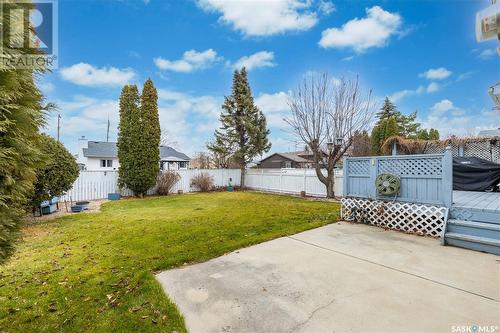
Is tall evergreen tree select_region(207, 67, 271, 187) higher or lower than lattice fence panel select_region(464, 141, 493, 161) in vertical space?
higher

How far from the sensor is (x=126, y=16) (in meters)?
8.12

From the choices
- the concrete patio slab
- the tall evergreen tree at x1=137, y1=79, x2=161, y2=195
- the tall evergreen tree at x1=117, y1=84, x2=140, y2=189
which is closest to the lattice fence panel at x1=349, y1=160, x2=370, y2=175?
the concrete patio slab

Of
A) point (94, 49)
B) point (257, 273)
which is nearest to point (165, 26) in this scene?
point (94, 49)

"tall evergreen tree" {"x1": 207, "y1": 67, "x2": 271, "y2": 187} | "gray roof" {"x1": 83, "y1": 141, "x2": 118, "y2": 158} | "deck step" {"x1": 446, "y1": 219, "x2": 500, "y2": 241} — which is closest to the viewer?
"deck step" {"x1": 446, "y1": 219, "x2": 500, "y2": 241}

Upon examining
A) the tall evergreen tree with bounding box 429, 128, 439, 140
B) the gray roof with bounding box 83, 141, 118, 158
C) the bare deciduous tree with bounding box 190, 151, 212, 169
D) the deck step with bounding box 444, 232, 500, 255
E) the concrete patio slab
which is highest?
the tall evergreen tree with bounding box 429, 128, 439, 140

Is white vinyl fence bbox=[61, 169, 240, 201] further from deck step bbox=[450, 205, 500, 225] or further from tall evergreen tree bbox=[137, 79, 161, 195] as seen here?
deck step bbox=[450, 205, 500, 225]

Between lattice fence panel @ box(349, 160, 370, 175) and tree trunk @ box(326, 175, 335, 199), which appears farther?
tree trunk @ box(326, 175, 335, 199)

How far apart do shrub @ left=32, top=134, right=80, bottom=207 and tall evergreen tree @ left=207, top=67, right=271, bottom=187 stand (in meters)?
10.4

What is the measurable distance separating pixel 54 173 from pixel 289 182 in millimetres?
10142

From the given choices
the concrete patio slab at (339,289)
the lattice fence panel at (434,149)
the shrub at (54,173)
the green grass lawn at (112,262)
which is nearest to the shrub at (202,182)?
the green grass lawn at (112,262)

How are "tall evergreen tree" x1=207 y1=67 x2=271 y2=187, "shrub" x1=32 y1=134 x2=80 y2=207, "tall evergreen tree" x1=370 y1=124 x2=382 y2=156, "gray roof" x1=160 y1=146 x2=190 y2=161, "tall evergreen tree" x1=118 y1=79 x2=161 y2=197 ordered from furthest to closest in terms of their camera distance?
"gray roof" x1=160 y1=146 x2=190 y2=161 → "tall evergreen tree" x1=370 y1=124 x2=382 y2=156 → "tall evergreen tree" x1=207 y1=67 x2=271 y2=187 → "tall evergreen tree" x1=118 y1=79 x2=161 y2=197 → "shrub" x1=32 y1=134 x2=80 y2=207

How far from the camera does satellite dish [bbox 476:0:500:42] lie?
168 centimetres

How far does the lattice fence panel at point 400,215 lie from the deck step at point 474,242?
0.73 ft

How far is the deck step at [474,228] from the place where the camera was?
158 inches
